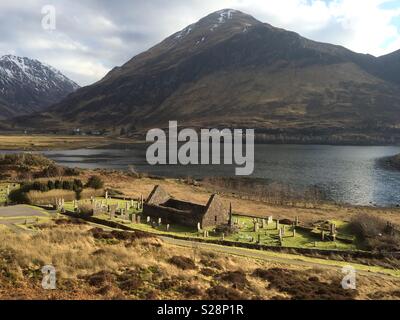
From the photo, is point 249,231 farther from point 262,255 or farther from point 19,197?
point 19,197

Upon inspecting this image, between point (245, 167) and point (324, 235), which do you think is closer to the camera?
point (324, 235)

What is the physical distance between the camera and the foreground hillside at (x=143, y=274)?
24281mm

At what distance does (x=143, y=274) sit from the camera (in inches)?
1088

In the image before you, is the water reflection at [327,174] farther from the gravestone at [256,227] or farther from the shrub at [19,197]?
the shrub at [19,197]

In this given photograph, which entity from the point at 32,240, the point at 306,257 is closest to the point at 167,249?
the point at 32,240

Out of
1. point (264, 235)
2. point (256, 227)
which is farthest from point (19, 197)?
point (264, 235)

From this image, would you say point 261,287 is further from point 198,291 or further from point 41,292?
point 41,292

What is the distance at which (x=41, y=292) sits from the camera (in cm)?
2252

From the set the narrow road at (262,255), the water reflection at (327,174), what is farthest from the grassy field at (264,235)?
the water reflection at (327,174)

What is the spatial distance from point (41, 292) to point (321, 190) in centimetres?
8409

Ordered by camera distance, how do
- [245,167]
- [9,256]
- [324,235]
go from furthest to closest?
1. [245,167]
2. [324,235]
3. [9,256]

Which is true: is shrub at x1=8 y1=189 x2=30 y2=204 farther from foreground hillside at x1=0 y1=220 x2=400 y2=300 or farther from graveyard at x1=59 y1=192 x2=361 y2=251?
foreground hillside at x1=0 y1=220 x2=400 y2=300

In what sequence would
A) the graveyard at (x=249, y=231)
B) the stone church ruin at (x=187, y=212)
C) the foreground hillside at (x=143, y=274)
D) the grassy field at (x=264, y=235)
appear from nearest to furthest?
the foreground hillside at (x=143, y=274), the grassy field at (x=264, y=235), the graveyard at (x=249, y=231), the stone church ruin at (x=187, y=212)

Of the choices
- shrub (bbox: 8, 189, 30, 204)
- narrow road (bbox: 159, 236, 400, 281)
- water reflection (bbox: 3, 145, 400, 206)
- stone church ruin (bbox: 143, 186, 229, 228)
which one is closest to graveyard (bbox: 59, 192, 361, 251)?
stone church ruin (bbox: 143, 186, 229, 228)
